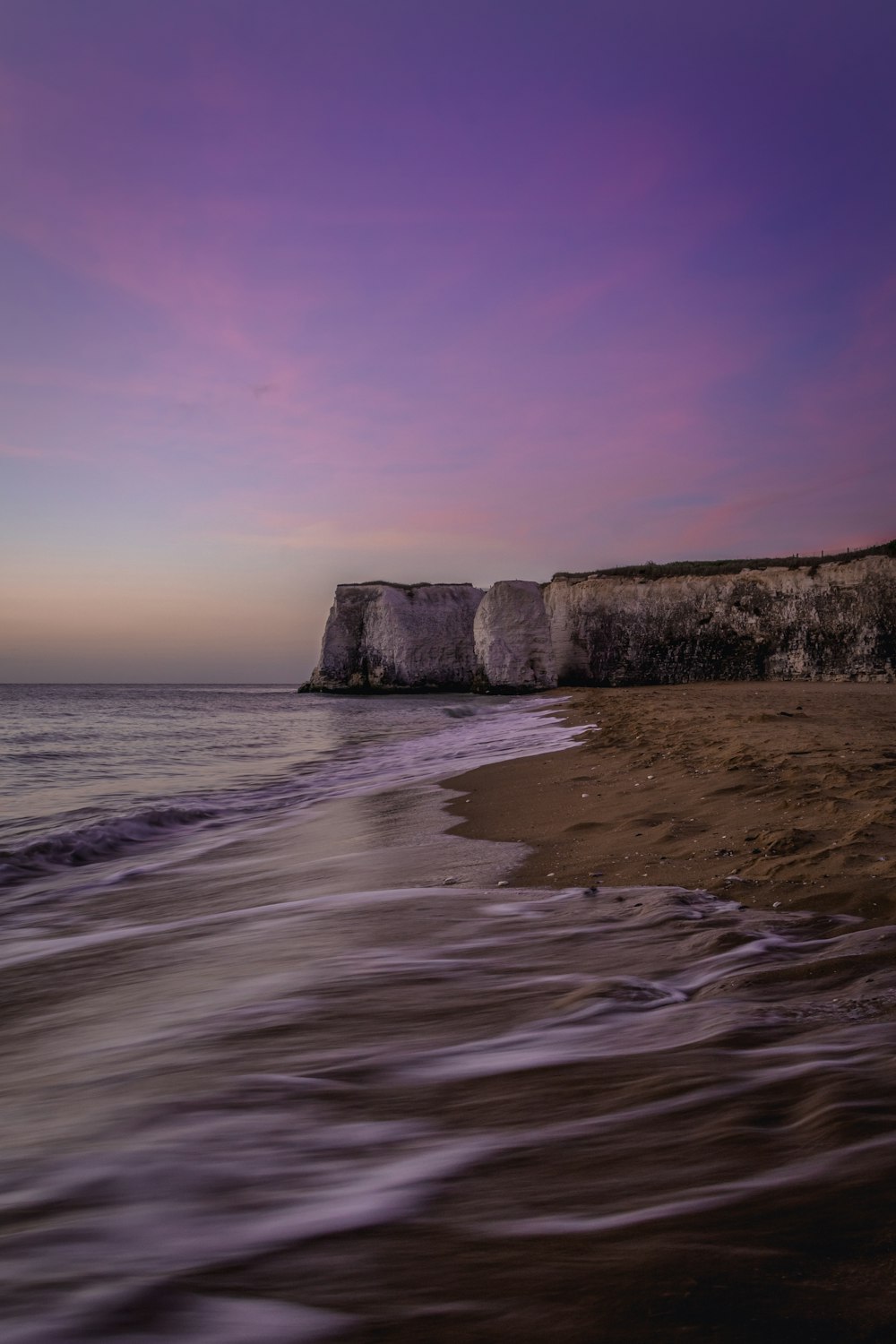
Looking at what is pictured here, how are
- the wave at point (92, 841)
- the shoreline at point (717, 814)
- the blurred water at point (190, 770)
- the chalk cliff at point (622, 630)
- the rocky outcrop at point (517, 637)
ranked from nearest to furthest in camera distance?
the shoreline at point (717, 814)
the wave at point (92, 841)
the blurred water at point (190, 770)
the chalk cliff at point (622, 630)
the rocky outcrop at point (517, 637)

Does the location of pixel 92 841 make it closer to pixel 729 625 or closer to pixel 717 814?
pixel 717 814

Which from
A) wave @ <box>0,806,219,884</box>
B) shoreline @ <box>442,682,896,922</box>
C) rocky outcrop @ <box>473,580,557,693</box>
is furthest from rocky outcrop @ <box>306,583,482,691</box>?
wave @ <box>0,806,219,884</box>

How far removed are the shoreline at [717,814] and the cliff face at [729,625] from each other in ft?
85.5

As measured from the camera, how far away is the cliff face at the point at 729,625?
32000 millimetres

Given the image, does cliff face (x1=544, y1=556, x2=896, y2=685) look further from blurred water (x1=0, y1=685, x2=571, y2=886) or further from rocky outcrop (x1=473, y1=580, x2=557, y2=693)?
blurred water (x1=0, y1=685, x2=571, y2=886)

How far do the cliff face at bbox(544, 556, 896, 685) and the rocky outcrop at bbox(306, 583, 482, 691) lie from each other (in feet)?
19.2

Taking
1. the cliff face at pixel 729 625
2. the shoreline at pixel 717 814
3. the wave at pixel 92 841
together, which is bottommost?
the wave at pixel 92 841

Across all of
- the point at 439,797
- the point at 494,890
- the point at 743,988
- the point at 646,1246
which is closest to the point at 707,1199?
the point at 646,1246

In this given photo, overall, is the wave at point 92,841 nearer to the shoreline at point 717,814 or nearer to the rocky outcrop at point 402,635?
the shoreline at point 717,814

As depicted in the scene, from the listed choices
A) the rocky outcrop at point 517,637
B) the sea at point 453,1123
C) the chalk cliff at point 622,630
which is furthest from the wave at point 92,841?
the rocky outcrop at point 517,637

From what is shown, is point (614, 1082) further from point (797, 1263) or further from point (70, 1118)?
point (70, 1118)

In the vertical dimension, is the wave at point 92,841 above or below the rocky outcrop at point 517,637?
below

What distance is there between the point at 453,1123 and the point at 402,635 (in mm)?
44333

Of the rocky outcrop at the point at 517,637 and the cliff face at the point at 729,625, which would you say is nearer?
the cliff face at the point at 729,625
